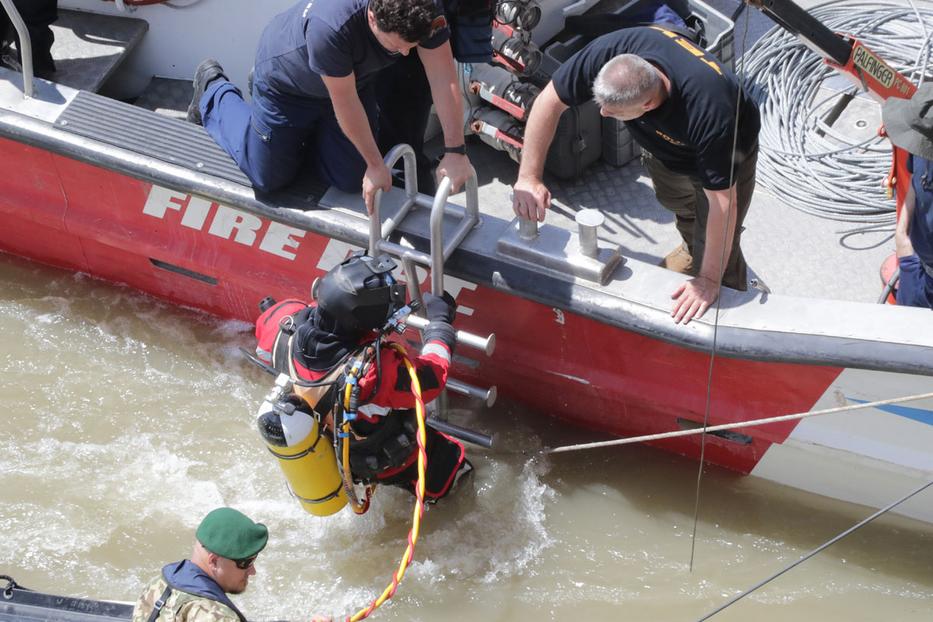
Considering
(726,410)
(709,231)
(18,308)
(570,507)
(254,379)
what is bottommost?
(18,308)

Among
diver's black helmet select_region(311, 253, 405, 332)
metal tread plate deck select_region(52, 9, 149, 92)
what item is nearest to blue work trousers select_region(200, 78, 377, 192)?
diver's black helmet select_region(311, 253, 405, 332)

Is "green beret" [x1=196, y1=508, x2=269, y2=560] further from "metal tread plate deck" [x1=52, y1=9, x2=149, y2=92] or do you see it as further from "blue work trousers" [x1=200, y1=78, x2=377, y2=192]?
"metal tread plate deck" [x1=52, y1=9, x2=149, y2=92]

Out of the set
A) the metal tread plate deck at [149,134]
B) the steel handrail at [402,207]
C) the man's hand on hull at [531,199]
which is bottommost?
the metal tread plate deck at [149,134]

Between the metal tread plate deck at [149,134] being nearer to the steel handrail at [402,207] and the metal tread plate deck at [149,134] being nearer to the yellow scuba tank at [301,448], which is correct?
the steel handrail at [402,207]

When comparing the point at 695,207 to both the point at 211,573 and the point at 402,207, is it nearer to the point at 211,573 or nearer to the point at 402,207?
the point at 402,207

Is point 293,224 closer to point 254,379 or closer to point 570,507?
point 254,379

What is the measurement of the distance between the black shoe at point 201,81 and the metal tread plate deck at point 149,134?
0.14 metres

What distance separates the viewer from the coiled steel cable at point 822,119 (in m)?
4.43

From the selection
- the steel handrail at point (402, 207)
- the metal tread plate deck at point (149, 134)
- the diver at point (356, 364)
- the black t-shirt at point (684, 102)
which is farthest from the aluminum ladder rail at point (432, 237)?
the black t-shirt at point (684, 102)

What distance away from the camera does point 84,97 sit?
14.5 ft

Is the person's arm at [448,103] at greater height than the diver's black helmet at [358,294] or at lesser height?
greater

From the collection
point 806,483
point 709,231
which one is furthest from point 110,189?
point 806,483

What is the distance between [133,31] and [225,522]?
290cm

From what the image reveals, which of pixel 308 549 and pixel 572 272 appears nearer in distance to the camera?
pixel 572 272
